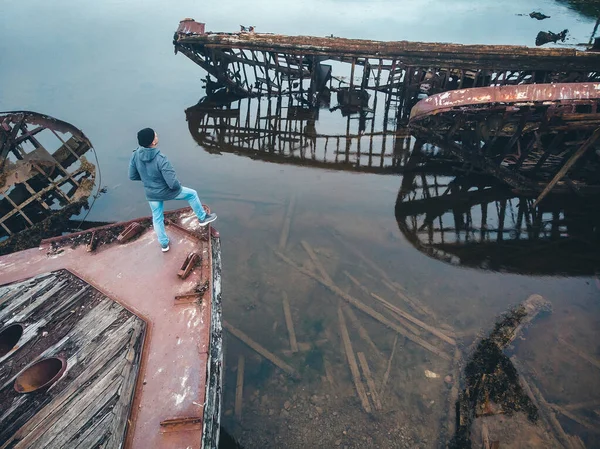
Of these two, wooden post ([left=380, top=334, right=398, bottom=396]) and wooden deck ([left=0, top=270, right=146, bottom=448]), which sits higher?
wooden deck ([left=0, top=270, right=146, bottom=448])

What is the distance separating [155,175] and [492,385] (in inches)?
235

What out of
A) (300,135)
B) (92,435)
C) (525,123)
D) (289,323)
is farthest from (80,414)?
(300,135)

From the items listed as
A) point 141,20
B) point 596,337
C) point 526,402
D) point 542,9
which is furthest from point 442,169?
point 542,9

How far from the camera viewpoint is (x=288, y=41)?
533 inches

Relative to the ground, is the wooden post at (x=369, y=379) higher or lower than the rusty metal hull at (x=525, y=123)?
lower

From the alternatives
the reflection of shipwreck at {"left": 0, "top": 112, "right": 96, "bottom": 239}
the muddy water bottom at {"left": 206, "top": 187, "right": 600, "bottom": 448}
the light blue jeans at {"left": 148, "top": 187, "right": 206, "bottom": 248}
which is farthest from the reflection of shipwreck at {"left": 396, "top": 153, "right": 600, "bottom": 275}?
the reflection of shipwreck at {"left": 0, "top": 112, "right": 96, "bottom": 239}

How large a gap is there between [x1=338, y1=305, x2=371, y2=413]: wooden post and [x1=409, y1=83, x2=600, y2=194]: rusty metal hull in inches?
203

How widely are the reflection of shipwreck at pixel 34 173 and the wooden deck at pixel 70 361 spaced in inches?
169

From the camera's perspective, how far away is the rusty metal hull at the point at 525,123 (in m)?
7.26

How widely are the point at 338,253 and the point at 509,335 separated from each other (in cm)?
360

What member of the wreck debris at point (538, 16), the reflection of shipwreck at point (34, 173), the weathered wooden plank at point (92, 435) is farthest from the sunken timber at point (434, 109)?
the wreck debris at point (538, 16)

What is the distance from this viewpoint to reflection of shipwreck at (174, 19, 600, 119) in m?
11.7

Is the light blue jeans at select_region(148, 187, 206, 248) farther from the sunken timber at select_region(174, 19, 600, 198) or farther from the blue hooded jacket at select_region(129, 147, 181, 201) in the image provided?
the sunken timber at select_region(174, 19, 600, 198)

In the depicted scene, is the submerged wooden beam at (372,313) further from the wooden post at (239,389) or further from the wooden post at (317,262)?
the wooden post at (239,389)
